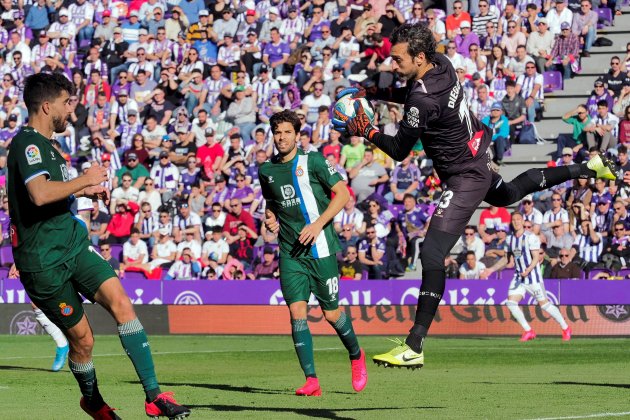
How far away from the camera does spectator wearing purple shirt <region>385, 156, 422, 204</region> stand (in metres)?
26.3

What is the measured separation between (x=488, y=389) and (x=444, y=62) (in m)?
3.74

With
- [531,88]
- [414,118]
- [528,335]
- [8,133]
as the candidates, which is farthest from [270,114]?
[414,118]

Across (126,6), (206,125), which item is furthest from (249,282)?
(126,6)

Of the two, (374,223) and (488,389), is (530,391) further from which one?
(374,223)

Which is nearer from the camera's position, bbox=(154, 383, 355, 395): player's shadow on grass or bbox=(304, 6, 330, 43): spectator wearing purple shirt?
bbox=(154, 383, 355, 395): player's shadow on grass

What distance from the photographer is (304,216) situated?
12.3 meters

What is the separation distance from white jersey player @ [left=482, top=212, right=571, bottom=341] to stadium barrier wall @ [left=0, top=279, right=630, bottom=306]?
1007 mm

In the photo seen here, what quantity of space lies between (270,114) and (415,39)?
775 inches

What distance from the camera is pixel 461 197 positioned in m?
10.4

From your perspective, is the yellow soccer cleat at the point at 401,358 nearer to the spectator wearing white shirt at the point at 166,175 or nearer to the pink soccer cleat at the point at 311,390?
the pink soccer cleat at the point at 311,390

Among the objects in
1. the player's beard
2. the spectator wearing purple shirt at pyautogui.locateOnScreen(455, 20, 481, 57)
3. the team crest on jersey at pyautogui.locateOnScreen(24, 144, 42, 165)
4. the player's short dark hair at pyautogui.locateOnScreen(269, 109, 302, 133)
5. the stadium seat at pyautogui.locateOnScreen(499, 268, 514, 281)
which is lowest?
the stadium seat at pyautogui.locateOnScreen(499, 268, 514, 281)

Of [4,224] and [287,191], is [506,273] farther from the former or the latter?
[287,191]

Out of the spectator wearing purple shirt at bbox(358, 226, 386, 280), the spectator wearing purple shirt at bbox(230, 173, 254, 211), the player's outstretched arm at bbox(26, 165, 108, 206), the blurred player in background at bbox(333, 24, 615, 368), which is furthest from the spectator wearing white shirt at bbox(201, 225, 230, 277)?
the player's outstretched arm at bbox(26, 165, 108, 206)

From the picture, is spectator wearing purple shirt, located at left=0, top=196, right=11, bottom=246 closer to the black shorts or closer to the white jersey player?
the white jersey player
